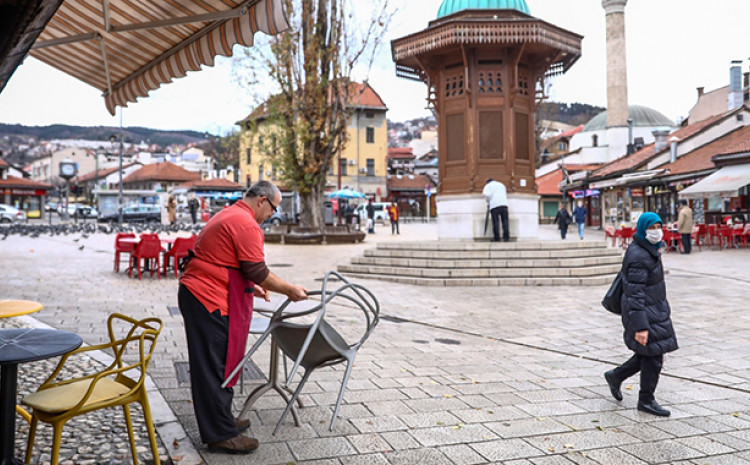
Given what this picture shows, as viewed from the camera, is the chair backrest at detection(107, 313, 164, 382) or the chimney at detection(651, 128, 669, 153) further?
the chimney at detection(651, 128, 669, 153)

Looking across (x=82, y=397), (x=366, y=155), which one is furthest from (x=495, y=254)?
(x=366, y=155)

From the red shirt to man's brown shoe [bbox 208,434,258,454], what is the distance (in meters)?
0.75

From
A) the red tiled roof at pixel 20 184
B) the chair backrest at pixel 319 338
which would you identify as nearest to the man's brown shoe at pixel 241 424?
the chair backrest at pixel 319 338

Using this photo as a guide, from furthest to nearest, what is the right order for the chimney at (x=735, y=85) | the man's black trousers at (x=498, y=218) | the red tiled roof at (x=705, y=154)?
the chimney at (x=735, y=85)
the red tiled roof at (x=705, y=154)
the man's black trousers at (x=498, y=218)

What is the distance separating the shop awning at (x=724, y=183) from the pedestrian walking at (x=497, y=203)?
12.5m

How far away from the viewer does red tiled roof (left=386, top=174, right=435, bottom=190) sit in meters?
64.6

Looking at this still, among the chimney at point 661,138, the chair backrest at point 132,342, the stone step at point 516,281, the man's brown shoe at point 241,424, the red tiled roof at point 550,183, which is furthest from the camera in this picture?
the red tiled roof at point 550,183

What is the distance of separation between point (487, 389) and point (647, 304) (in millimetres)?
1457

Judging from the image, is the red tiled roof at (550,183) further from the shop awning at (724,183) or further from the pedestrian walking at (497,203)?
the pedestrian walking at (497,203)

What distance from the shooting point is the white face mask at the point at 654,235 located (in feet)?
13.9

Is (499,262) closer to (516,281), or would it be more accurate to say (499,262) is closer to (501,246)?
(501,246)

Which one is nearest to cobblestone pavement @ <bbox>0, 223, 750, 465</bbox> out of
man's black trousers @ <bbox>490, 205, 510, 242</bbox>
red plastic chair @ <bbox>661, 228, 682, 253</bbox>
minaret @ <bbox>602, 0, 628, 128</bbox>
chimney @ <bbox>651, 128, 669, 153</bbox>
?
man's black trousers @ <bbox>490, 205, 510, 242</bbox>

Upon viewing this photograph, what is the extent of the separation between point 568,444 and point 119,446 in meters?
2.76

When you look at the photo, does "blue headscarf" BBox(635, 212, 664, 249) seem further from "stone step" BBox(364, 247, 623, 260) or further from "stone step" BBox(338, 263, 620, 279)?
"stone step" BBox(364, 247, 623, 260)
